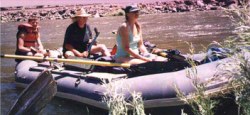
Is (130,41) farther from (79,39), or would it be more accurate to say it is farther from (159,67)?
(79,39)

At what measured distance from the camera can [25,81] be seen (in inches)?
293

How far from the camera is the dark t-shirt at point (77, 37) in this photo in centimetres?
743

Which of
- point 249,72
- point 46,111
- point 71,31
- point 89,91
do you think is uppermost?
point 249,72

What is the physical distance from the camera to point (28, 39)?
27.8 feet

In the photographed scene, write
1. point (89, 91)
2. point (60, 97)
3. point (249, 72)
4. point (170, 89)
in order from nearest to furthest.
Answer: point (249, 72) → point (170, 89) → point (89, 91) → point (60, 97)

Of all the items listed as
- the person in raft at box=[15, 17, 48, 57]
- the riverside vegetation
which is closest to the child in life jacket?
the person in raft at box=[15, 17, 48, 57]

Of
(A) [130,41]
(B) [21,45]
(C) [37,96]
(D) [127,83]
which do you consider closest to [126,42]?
(A) [130,41]

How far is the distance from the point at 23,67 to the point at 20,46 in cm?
65

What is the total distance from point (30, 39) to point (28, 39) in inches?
1.6

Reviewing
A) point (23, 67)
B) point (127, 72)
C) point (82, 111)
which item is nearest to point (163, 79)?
point (127, 72)

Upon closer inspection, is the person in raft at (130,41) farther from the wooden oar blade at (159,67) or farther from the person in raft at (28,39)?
the person in raft at (28,39)

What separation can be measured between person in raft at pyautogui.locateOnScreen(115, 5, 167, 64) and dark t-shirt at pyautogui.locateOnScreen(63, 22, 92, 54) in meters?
1.45

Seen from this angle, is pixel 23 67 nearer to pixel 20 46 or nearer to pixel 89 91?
pixel 20 46

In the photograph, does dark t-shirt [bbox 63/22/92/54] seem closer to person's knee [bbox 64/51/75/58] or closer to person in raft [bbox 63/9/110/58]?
person in raft [bbox 63/9/110/58]
